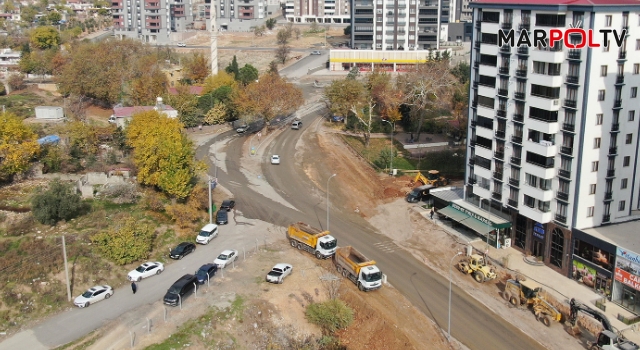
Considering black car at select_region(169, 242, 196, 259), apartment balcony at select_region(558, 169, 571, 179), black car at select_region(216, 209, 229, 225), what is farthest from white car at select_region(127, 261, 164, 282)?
apartment balcony at select_region(558, 169, 571, 179)

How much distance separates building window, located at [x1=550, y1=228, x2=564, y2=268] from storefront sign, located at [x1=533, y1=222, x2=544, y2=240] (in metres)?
1.17

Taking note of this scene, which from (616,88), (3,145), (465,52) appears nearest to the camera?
(616,88)

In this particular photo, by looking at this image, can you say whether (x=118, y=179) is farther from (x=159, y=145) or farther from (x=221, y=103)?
(x=221, y=103)

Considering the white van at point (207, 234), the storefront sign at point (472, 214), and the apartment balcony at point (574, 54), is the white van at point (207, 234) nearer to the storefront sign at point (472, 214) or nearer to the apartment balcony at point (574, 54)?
the storefront sign at point (472, 214)

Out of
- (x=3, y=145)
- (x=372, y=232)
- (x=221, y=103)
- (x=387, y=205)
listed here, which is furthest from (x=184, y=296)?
(x=221, y=103)

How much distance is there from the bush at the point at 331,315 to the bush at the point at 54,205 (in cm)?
2764

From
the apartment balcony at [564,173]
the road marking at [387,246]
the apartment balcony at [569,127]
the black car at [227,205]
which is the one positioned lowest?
the road marking at [387,246]

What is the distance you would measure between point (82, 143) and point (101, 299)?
1382 inches

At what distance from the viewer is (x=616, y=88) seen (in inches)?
2114

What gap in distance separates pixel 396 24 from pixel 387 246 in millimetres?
112104

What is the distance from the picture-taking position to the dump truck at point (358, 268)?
52188 millimetres

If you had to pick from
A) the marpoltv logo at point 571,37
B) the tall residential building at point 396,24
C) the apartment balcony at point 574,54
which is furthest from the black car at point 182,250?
the tall residential building at point 396,24

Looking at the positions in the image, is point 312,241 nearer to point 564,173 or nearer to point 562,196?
point 562,196

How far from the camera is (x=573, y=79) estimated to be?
5338 cm
